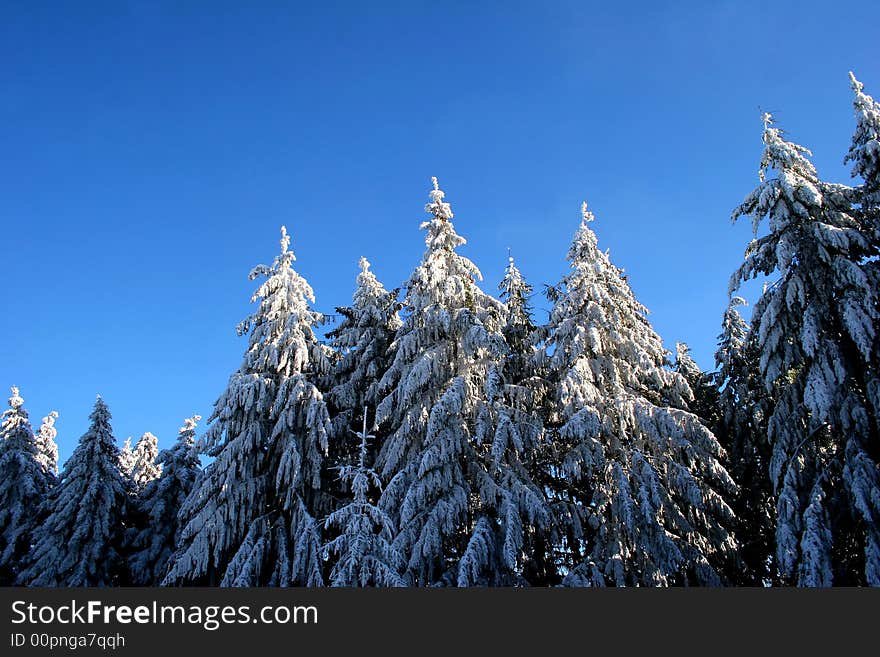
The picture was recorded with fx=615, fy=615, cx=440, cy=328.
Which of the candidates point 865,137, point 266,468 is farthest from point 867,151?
point 266,468

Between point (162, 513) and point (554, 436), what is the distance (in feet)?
54.2

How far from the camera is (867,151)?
1502 cm

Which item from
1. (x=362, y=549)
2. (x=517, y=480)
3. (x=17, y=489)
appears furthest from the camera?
(x=17, y=489)

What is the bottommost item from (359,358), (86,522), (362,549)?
(362,549)

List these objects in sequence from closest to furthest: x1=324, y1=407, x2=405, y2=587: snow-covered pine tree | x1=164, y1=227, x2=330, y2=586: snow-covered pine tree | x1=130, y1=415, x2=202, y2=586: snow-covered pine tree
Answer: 1. x1=324, y1=407, x2=405, y2=587: snow-covered pine tree
2. x1=164, y1=227, x2=330, y2=586: snow-covered pine tree
3. x1=130, y1=415, x2=202, y2=586: snow-covered pine tree

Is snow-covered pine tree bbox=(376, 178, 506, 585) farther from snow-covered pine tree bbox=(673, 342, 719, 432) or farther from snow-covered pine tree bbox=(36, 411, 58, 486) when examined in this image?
Result: snow-covered pine tree bbox=(36, 411, 58, 486)

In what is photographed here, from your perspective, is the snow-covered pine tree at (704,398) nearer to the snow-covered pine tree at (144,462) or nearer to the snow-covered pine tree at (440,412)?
the snow-covered pine tree at (440,412)

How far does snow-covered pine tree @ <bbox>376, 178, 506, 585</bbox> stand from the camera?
51.6 feet

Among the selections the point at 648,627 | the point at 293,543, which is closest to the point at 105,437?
the point at 293,543

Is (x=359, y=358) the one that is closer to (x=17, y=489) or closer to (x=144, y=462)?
(x=17, y=489)

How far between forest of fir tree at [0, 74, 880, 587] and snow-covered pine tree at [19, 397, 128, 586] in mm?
161

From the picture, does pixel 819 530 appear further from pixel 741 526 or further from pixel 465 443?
pixel 465 443

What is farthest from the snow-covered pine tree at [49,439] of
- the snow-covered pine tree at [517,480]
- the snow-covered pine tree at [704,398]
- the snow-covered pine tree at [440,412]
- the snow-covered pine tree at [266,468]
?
the snow-covered pine tree at [704,398]

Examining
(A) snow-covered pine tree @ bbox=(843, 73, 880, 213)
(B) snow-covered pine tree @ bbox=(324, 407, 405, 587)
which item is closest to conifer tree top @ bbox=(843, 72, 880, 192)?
(A) snow-covered pine tree @ bbox=(843, 73, 880, 213)
